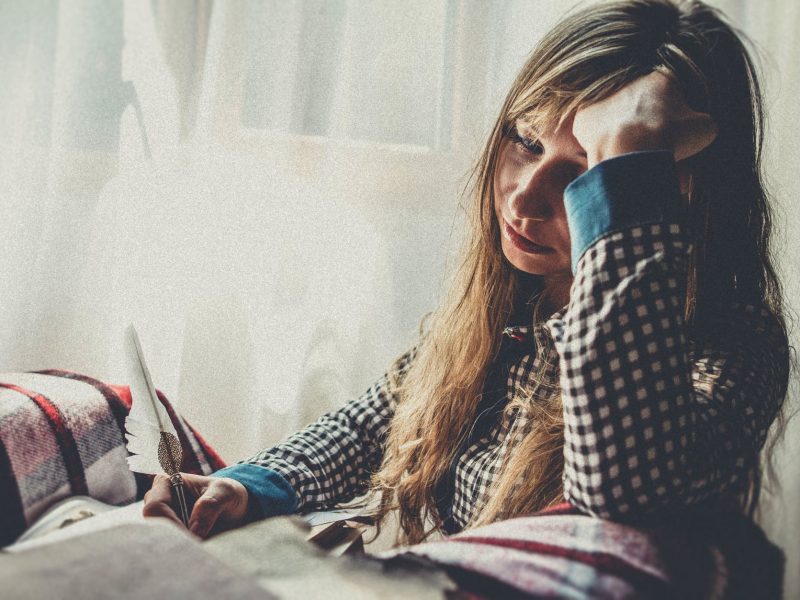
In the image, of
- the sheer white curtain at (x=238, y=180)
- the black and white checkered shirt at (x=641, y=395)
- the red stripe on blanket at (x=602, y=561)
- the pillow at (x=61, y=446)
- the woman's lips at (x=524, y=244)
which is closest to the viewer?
the red stripe on blanket at (x=602, y=561)

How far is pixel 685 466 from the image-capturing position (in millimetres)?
576

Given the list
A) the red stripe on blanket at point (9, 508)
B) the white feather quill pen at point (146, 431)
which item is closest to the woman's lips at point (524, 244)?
the white feather quill pen at point (146, 431)

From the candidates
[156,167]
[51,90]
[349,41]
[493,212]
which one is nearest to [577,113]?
[493,212]

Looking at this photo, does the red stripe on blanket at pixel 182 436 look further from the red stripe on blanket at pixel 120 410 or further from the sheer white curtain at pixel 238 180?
the sheer white curtain at pixel 238 180

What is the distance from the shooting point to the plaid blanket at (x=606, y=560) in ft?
1.45

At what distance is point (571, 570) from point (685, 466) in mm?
178

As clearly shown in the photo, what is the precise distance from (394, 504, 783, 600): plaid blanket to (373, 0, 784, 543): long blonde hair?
0.22 meters

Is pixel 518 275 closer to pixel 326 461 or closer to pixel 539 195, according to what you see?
pixel 539 195

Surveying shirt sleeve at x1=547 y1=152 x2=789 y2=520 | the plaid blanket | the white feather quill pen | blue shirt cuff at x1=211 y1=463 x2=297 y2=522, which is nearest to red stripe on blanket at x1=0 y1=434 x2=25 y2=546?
the white feather quill pen

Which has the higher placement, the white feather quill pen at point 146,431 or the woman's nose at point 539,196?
the woman's nose at point 539,196

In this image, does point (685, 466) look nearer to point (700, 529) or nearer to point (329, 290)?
point (700, 529)

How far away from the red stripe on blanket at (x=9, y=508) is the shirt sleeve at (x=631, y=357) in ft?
1.66

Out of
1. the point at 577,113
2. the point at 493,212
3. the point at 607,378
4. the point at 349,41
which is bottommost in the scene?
the point at 607,378

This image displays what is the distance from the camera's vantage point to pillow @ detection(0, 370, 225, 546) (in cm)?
68
